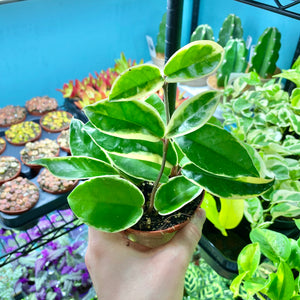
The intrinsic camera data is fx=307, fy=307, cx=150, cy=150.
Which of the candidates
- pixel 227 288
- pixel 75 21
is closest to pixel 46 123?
pixel 75 21

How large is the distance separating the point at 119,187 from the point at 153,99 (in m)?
0.15

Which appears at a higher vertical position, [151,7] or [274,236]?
[151,7]

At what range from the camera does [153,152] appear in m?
0.42

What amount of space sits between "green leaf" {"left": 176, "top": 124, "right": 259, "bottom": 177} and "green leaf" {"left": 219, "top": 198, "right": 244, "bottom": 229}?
1.26 ft

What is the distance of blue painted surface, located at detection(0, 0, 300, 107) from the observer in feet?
4.02

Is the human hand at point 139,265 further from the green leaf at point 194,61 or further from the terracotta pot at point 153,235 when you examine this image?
the green leaf at point 194,61

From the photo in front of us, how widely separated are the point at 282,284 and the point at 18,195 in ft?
2.59

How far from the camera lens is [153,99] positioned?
0.46 metres

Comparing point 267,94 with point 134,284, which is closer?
point 134,284

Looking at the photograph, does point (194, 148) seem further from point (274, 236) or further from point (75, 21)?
point (75, 21)

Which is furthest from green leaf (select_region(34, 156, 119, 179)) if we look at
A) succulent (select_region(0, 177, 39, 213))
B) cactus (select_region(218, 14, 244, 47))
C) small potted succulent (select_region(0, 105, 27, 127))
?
cactus (select_region(218, 14, 244, 47))

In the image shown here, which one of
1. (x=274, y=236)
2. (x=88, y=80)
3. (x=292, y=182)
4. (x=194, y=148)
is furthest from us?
(x=88, y=80)

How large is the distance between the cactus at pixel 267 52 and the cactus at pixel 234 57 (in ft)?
0.16

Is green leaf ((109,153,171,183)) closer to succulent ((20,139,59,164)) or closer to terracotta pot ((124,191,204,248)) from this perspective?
terracotta pot ((124,191,204,248))
